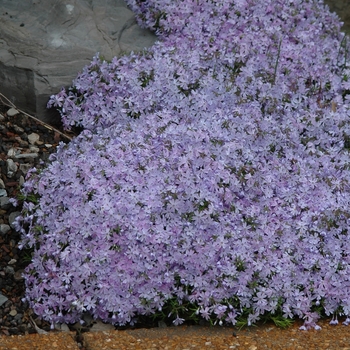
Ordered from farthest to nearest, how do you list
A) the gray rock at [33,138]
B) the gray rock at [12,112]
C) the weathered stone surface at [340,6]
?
1. the weathered stone surface at [340,6]
2. the gray rock at [12,112]
3. the gray rock at [33,138]

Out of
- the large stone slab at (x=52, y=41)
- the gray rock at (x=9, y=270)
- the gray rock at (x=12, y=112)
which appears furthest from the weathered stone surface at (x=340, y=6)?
the gray rock at (x=9, y=270)

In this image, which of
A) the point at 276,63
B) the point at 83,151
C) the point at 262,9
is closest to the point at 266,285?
the point at 83,151

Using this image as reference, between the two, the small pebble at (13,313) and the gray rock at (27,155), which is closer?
the small pebble at (13,313)

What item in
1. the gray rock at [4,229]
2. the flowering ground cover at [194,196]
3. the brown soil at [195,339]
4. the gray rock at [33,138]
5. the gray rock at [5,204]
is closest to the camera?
the brown soil at [195,339]

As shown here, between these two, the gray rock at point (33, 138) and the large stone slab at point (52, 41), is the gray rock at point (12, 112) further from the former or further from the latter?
the gray rock at point (33, 138)

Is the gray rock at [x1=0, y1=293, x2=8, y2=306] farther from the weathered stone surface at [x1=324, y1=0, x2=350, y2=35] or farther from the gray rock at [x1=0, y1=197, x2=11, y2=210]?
the weathered stone surface at [x1=324, y1=0, x2=350, y2=35]

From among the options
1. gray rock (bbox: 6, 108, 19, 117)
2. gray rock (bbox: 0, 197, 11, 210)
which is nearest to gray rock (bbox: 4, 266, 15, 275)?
gray rock (bbox: 0, 197, 11, 210)

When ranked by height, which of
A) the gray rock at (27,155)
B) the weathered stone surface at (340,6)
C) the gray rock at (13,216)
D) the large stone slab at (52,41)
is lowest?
the gray rock at (13,216)

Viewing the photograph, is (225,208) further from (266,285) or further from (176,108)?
(176,108)

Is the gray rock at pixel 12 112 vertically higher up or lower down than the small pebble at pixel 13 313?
higher up
